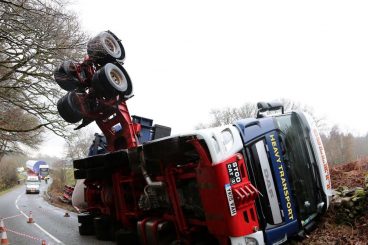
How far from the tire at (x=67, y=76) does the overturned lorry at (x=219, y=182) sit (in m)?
0.83

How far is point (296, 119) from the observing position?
18.8 ft

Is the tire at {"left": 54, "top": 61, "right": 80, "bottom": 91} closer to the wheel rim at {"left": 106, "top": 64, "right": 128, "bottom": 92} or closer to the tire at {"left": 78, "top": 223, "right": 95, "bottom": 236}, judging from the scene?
the wheel rim at {"left": 106, "top": 64, "right": 128, "bottom": 92}

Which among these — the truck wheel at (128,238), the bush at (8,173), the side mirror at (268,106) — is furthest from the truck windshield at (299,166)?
the bush at (8,173)

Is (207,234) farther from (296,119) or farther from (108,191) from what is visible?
(108,191)

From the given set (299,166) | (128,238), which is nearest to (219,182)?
(299,166)

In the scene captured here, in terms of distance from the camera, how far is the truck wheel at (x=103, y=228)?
781cm

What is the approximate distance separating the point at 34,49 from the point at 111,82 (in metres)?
3.92

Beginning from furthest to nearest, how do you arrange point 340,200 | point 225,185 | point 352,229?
point 340,200, point 352,229, point 225,185

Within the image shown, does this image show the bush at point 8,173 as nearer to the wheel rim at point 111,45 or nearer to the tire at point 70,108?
the tire at point 70,108

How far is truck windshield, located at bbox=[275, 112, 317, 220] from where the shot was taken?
515cm

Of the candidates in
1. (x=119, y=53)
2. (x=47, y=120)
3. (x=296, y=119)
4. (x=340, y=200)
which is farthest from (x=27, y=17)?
(x=47, y=120)

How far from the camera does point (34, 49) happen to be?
10.3m

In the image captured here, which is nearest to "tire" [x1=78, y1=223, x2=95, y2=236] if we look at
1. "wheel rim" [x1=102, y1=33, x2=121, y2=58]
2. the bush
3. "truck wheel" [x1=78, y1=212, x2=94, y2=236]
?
"truck wheel" [x1=78, y1=212, x2=94, y2=236]

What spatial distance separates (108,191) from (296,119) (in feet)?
13.1
